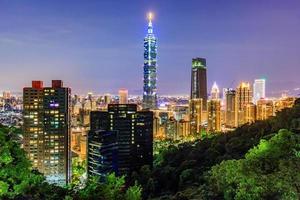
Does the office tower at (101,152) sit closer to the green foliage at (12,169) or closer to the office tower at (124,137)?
the office tower at (124,137)

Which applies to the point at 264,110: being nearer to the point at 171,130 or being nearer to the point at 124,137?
the point at 171,130

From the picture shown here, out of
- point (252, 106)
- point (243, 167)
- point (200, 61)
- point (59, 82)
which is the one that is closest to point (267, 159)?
point (243, 167)

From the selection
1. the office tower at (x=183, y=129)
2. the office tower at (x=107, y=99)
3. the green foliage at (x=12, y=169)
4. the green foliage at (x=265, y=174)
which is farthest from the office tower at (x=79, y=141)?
the green foliage at (x=12, y=169)

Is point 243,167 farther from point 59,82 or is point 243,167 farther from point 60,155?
point 59,82

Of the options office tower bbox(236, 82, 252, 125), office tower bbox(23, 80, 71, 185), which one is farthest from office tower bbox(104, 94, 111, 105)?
office tower bbox(23, 80, 71, 185)

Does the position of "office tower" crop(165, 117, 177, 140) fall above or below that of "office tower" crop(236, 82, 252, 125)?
below

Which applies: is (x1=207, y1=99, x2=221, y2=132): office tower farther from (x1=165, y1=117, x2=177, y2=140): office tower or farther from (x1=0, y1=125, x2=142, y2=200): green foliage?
(x1=0, y1=125, x2=142, y2=200): green foliage
